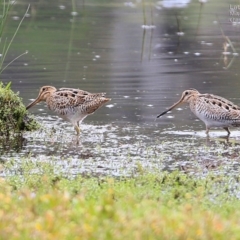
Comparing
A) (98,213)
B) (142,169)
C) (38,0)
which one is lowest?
(38,0)

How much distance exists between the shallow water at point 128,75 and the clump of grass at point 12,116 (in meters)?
0.23

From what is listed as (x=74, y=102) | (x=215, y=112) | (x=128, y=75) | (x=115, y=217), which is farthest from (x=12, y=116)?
(x=115, y=217)

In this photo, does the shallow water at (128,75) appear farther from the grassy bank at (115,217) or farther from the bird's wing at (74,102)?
the grassy bank at (115,217)

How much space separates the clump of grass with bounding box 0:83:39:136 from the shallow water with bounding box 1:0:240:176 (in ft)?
0.75

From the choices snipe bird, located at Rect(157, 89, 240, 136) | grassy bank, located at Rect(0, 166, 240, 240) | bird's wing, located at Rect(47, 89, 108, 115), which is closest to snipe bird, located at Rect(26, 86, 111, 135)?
bird's wing, located at Rect(47, 89, 108, 115)

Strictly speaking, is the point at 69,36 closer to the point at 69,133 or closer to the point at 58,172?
the point at 69,133

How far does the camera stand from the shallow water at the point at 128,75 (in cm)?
850

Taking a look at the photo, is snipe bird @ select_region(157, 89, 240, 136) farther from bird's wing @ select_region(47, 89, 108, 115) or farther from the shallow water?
bird's wing @ select_region(47, 89, 108, 115)

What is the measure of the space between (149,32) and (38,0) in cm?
551

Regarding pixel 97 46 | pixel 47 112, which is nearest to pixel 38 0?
pixel 97 46

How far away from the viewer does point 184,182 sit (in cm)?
703

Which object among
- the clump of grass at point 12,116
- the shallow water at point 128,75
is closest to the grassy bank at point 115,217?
the shallow water at point 128,75

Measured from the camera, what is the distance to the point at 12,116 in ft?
31.5

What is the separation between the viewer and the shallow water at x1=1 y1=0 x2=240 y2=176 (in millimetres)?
8500
